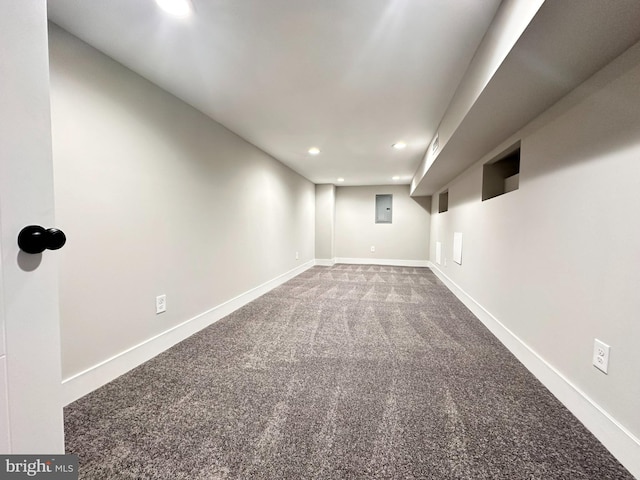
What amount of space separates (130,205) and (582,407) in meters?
2.94

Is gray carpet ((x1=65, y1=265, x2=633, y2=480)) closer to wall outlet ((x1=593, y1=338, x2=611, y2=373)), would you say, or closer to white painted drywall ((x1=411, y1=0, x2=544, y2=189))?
wall outlet ((x1=593, y1=338, x2=611, y2=373))

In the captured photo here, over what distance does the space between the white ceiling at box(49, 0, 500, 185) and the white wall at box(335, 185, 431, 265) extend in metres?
4.33

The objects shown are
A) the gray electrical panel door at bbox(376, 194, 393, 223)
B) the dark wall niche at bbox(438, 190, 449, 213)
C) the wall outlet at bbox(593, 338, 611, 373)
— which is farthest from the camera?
the gray electrical panel door at bbox(376, 194, 393, 223)

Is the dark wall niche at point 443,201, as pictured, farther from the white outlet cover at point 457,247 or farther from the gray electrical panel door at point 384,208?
the white outlet cover at point 457,247

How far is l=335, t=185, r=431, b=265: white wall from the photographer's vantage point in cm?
698

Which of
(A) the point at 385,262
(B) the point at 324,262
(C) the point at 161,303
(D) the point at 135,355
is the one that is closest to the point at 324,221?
(B) the point at 324,262

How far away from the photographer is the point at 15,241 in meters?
0.55

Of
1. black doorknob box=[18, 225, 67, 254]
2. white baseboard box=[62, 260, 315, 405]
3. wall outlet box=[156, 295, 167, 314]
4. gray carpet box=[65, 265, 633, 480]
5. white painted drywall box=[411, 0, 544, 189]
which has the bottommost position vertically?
gray carpet box=[65, 265, 633, 480]

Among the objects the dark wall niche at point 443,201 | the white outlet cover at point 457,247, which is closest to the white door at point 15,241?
the white outlet cover at point 457,247

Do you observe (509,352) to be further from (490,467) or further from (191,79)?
(191,79)

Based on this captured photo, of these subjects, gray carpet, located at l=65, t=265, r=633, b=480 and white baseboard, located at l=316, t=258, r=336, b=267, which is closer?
gray carpet, located at l=65, t=265, r=633, b=480

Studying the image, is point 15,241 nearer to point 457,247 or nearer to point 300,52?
point 300,52

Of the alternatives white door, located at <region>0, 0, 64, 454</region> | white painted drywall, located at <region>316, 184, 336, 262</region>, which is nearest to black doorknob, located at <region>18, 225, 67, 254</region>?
white door, located at <region>0, 0, 64, 454</region>

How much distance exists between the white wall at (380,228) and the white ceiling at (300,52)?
4327mm
